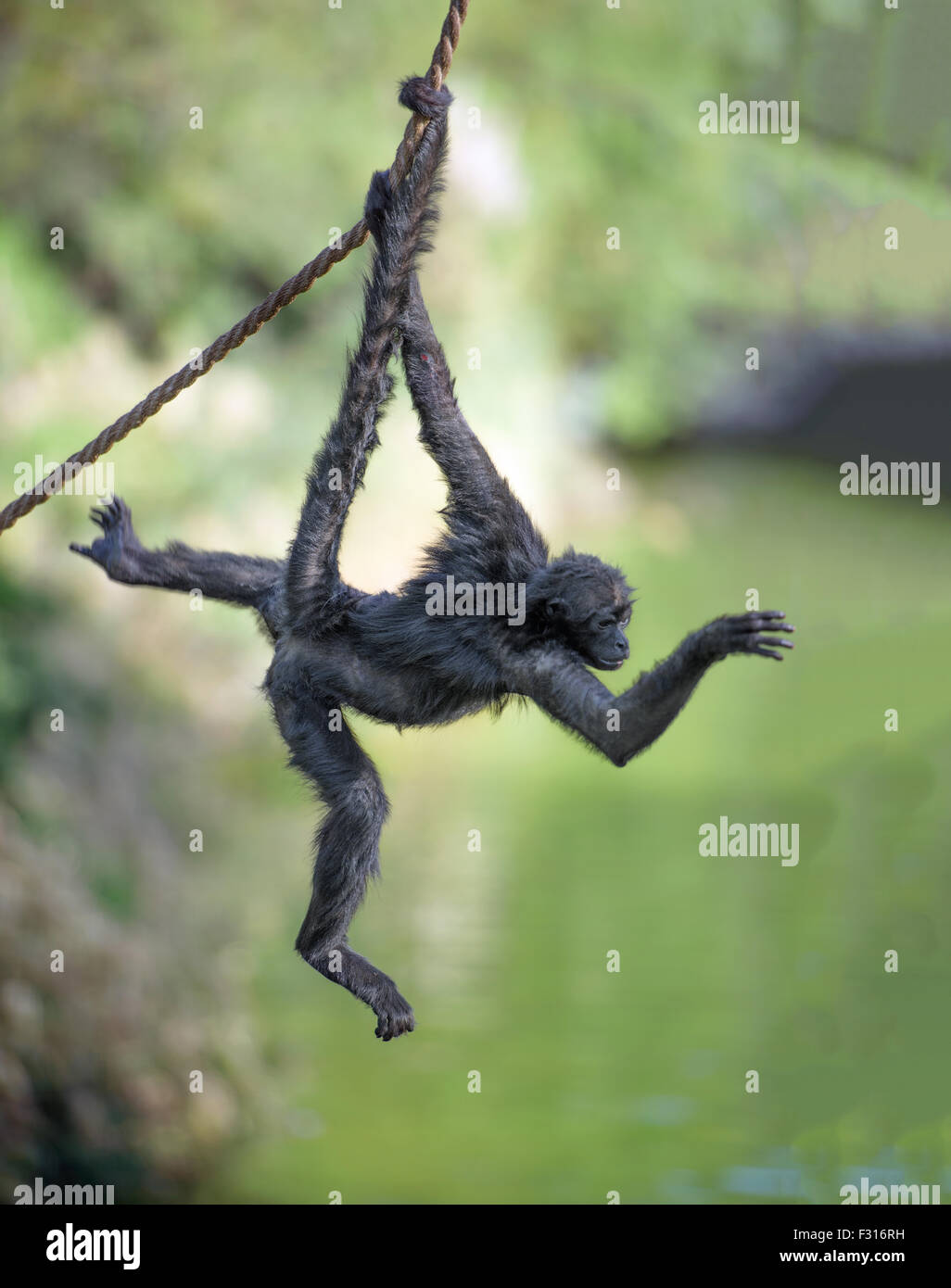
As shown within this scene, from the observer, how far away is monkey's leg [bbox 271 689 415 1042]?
19.1ft

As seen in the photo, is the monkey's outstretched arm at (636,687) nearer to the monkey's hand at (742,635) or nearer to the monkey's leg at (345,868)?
the monkey's hand at (742,635)

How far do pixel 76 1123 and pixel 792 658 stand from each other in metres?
16.3

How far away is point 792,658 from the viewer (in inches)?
1056

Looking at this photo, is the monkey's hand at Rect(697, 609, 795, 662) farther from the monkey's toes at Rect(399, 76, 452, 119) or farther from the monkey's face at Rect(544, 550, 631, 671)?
the monkey's toes at Rect(399, 76, 452, 119)

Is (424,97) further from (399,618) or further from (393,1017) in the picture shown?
(393,1017)

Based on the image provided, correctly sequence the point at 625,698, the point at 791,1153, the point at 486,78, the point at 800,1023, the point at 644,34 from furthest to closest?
the point at 644,34 → the point at 486,78 → the point at 800,1023 → the point at 791,1153 → the point at 625,698

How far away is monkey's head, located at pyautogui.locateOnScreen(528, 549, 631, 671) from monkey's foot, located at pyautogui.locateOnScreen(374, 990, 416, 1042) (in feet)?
5.26

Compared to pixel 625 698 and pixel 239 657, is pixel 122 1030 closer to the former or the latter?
pixel 239 657

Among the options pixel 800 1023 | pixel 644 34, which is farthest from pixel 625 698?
pixel 644 34

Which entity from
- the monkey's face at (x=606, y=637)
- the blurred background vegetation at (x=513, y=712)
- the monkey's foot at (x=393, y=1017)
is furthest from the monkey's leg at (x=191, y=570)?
the blurred background vegetation at (x=513, y=712)

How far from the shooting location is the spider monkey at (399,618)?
18.3 feet

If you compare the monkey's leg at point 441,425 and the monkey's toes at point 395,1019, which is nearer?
the monkey's toes at point 395,1019

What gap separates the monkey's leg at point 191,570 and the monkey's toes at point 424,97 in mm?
2084

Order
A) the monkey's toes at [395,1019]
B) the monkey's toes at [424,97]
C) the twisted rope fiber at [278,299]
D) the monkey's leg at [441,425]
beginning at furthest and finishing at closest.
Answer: the monkey's leg at [441,425] < the monkey's toes at [395,1019] < the monkey's toes at [424,97] < the twisted rope fiber at [278,299]
